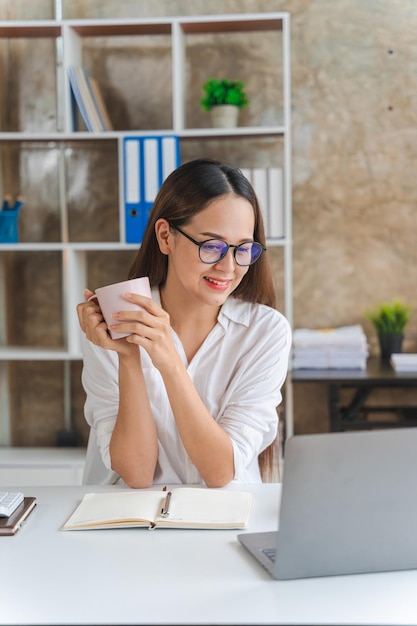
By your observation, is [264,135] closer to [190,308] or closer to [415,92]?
[415,92]

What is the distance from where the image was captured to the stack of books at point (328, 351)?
3.22 m

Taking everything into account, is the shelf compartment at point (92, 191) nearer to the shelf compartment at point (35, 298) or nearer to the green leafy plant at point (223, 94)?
the shelf compartment at point (35, 298)

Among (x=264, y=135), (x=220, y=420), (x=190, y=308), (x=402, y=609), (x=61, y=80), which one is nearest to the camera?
(x=402, y=609)

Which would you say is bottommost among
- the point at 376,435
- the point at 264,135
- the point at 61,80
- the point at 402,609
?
the point at 402,609

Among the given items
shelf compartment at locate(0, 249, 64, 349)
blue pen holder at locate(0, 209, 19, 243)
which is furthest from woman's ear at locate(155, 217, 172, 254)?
shelf compartment at locate(0, 249, 64, 349)

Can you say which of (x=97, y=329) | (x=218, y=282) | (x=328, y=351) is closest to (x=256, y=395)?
(x=218, y=282)

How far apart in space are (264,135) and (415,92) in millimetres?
725

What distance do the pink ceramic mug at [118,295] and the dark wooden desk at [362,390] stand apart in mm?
1582

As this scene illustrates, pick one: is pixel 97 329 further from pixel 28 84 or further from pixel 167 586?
pixel 28 84

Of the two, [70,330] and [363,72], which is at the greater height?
[363,72]

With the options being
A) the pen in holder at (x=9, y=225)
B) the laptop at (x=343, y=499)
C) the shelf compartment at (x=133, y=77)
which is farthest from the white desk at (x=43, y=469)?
the laptop at (x=343, y=499)

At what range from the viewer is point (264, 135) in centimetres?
334

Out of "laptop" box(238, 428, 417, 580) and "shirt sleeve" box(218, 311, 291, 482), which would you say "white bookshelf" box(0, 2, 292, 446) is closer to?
"shirt sleeve" box(218, 311, 291, 482)

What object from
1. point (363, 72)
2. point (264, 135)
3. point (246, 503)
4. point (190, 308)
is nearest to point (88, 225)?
point (264, 135)
